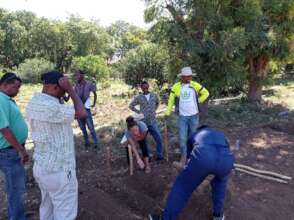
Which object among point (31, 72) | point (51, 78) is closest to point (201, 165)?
point (51, 78)

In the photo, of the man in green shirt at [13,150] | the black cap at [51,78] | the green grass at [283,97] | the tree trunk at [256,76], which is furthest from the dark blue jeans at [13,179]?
the green grass at [283,97]

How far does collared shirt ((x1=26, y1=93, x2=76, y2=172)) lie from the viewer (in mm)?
3139

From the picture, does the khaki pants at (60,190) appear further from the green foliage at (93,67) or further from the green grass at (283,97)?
the green foliage at (93,67)

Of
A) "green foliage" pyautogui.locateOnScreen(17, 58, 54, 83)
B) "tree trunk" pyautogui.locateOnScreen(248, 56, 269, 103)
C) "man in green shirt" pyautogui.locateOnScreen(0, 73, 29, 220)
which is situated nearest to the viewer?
"man in green shirt" pyautogui.locateOnScreen(0, 73, 29, 220)

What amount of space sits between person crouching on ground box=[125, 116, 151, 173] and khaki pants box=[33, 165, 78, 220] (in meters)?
2.39

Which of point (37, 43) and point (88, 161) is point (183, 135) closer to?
point (88, 161)

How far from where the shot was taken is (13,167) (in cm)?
379

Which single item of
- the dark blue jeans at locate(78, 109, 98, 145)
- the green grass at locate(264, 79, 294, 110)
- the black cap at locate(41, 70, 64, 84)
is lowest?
the green grass at locate(264, 79, 294, 110)

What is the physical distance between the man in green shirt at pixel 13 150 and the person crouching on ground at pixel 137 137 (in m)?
2.16

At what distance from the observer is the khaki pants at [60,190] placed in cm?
325

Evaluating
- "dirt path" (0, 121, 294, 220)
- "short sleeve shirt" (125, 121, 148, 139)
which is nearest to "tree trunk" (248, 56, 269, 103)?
"dirt path" (0, 121, 294, 220)

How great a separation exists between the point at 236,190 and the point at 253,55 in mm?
6407

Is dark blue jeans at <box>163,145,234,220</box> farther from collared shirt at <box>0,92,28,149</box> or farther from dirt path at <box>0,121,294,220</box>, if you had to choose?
collared shirt at <box>0,92,28,149</box>

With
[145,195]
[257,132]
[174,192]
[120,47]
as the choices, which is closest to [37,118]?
[174,192]
